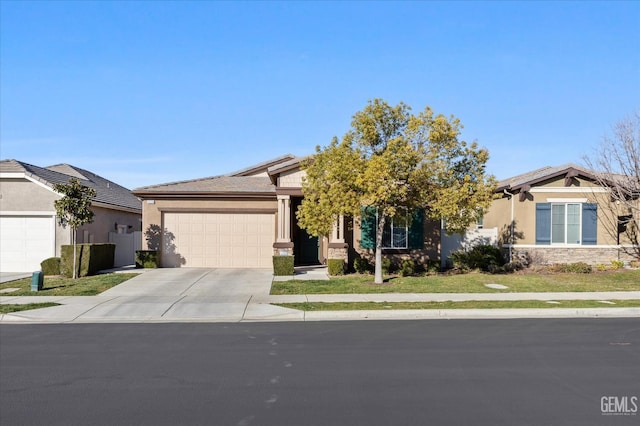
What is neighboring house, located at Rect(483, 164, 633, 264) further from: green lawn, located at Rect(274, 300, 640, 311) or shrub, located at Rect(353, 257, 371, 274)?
green lawn, located at Rect(274, 300, 640, 311)

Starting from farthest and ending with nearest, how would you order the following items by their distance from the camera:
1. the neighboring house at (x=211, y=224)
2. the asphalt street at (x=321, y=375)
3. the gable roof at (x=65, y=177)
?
the neighboring house at (x=211, y=224)
the gable roof at (x=65, y=177)
the asphalt street at (x=321, y=375)

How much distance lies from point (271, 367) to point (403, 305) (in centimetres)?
692

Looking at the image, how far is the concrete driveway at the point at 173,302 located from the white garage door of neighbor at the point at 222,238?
320 centimetres

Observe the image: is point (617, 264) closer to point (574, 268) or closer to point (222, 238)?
point (574, 268)

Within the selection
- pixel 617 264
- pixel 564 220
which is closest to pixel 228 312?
pixel 564 220

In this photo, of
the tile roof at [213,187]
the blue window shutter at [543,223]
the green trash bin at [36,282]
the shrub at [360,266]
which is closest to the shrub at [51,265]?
the green trash bin at [36,282]

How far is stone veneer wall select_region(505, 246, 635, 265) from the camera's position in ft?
76.1

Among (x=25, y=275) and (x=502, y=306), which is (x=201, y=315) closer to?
(x=502, y=306)

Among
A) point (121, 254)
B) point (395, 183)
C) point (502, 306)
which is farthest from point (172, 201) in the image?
point (502, 306)

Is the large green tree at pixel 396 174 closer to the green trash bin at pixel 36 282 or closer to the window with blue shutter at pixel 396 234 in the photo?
the window with blue shutter at pixel 396 234

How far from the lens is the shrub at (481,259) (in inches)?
896

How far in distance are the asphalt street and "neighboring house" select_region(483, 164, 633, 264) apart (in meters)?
11.8

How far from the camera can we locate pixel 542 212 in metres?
23.5

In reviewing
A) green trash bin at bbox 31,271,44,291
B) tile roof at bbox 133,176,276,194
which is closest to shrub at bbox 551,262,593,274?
tile roof at bbox 133,176,276,194
